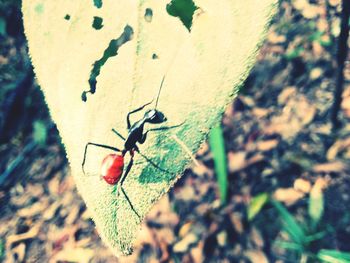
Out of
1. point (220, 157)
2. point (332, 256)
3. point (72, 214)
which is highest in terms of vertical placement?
point (72, 214)

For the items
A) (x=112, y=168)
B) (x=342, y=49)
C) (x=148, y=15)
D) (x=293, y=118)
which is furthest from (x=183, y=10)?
(x=293, y=118)

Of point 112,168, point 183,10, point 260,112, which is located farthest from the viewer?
point 260,112

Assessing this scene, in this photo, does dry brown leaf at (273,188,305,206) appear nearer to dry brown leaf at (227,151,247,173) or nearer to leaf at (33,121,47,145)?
dry brown leaf at (227,151,247,173)

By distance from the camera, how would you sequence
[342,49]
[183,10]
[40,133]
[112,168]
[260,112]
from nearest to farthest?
[183,10]
[112,168]
[342,49]
[260,112]
[40,133]

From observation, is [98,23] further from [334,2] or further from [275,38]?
[334,2]

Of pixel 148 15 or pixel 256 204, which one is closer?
pixel 148 15

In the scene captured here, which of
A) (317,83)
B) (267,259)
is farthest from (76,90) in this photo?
(317,83)

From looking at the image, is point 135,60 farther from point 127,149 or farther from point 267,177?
point 267,177

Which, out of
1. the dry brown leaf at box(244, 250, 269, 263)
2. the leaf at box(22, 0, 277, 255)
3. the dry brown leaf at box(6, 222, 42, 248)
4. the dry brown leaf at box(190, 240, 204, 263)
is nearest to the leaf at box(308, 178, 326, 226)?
the dry brown leaf at box(244, 250, 269, 263)
